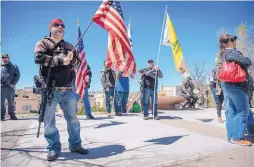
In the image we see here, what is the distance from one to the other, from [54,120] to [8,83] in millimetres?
5170

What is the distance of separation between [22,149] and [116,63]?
2.49 m

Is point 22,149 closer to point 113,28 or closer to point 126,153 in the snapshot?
point 126,153

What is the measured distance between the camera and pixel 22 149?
3.88 m

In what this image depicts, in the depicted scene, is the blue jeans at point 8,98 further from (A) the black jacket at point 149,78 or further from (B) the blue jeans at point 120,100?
(A) the black jacket at point 149,78

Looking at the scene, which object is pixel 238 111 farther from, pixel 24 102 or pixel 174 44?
pixel 24 102

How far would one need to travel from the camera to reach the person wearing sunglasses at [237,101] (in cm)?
394

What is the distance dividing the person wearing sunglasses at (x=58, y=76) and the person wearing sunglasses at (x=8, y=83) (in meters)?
5.00

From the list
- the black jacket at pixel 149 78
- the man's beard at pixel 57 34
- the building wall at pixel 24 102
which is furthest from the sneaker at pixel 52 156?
the building wall at pixel 24 102

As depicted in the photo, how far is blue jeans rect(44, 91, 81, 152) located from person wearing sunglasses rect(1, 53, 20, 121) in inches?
202

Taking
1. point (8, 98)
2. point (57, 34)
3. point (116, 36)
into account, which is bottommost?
point (8, 98)

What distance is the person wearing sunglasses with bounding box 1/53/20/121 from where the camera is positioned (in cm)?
789

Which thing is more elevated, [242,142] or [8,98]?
[8,98]

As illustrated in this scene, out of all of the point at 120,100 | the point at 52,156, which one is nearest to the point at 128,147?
the point at 52,156

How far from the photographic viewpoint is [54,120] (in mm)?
3549
